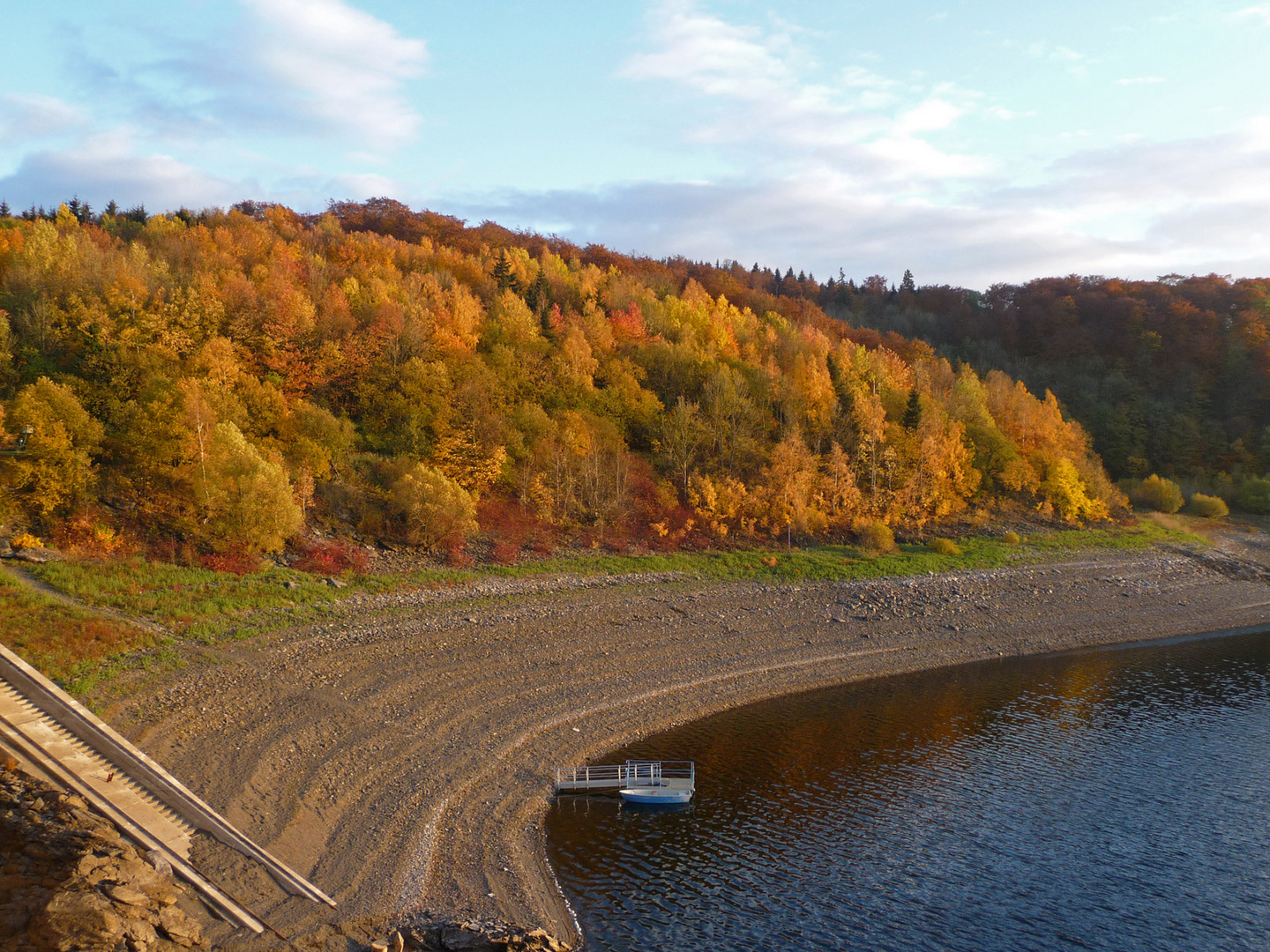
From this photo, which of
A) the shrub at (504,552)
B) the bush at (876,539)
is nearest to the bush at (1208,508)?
the bush at (876,539)

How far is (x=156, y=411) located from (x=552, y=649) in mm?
24077

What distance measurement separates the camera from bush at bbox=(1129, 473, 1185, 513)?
70.6 m

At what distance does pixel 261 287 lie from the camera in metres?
54.4

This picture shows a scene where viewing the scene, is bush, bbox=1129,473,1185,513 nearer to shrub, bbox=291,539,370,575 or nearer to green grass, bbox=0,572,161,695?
shrub, bbox=291,539,370,575

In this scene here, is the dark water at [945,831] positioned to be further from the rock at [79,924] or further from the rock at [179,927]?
the rock at [79,924]

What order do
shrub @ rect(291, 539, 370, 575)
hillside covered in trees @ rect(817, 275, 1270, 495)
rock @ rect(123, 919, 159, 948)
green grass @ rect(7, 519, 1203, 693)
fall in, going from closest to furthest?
rock @ rect(123, 919, 159, 948) → green grass @ rect(7, 519, 1203, 693) → shrub @ rect(291, 539, 370, 575) → hillside covered in trees @ rect(817, 275, 1270, 495)

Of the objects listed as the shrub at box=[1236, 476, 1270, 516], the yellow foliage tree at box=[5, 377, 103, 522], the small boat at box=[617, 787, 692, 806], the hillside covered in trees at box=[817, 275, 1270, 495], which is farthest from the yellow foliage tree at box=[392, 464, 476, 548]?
the hillside covered in trees at box=[817, 275, 1270, 495]

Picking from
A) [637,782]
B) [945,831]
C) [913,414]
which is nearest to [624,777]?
[637,782]

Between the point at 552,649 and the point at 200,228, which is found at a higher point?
the point at 200,228

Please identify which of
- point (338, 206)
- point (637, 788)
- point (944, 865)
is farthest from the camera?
point (338, 206)

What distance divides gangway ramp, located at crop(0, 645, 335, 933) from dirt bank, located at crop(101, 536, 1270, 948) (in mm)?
619

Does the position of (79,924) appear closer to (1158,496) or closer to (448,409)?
(448,409)

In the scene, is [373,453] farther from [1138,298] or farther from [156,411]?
[1138,298]

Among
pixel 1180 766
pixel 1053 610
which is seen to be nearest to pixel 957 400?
pixel 1053 610
